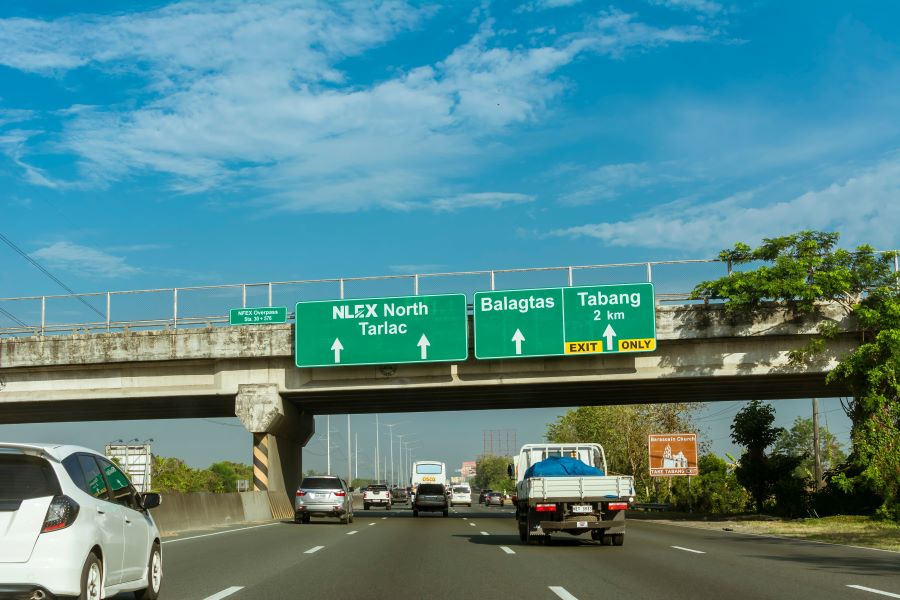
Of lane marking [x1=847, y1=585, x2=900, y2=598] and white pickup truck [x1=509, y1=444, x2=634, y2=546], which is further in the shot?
white pickup truck [x1=509, y1=444, x2=634, y2=546]

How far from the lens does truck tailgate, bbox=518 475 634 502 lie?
20609mm

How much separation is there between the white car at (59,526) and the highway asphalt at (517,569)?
7.65 feet

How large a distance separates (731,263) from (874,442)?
24.9ft

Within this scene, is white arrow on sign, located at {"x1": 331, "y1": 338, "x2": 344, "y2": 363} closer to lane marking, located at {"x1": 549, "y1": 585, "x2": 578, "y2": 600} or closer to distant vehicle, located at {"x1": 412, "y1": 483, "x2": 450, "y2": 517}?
distant vehicle, located at {"x1": 412, "y1": 483, "x2": 450, "y2": 517}

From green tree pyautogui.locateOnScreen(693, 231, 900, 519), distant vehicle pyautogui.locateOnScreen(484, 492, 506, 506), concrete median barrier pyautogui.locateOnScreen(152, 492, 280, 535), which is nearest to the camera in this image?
concrete median barrier pyautogui.locateOnScreen(152, 492, 280, 535)

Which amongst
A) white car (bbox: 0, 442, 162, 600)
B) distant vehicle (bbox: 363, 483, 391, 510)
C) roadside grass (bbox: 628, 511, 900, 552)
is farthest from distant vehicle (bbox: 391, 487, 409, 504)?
white car (bbox: 0, 442, 162, 600)

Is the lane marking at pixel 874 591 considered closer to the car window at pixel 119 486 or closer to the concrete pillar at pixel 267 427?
the car window at pixel 119 486

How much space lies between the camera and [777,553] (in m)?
19.0

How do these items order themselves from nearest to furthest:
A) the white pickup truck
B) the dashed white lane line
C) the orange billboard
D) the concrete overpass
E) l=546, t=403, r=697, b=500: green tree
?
the dashed white lane line < the white pickup truck < the concrete overpass < the orange billboard < l=546, t=403, r=697, b=500: green tree

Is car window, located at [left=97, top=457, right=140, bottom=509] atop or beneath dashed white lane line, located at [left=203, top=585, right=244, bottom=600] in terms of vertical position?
atop

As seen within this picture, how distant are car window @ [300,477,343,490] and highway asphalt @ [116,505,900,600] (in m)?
10.1

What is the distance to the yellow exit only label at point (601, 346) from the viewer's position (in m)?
34.0

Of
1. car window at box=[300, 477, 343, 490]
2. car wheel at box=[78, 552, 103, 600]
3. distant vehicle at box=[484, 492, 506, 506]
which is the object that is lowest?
distant vehicle at box=[484, 492, 506, 506]

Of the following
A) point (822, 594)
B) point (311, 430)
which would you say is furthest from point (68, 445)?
point (311, 430)
